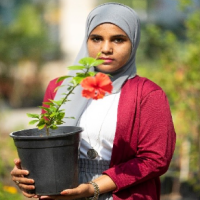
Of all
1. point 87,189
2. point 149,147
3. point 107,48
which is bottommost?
point 87,189

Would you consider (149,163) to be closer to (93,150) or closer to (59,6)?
(93,150)

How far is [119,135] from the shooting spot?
79.5 inches

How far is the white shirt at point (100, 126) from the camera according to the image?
205 cm

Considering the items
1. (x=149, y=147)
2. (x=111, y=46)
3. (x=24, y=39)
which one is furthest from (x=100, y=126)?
(x=24, y=39)

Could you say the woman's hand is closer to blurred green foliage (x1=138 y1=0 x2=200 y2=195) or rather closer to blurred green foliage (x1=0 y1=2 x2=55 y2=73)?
blurred green foliage (x1=138 y1=0 x2=200 y2=195)

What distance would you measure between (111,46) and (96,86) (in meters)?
0.38

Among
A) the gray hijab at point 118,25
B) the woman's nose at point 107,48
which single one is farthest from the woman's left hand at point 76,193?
the woman's nose at point 107,48

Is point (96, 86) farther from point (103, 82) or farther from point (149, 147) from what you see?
point (149, 147)

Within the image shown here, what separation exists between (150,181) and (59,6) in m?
17.6

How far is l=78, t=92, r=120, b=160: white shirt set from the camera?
205 centimetres

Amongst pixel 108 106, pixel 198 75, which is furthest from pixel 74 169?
pixel 198 75

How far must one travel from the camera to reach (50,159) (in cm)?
183

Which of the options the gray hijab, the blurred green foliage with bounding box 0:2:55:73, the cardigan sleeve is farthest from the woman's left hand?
the blurred green foliage with bounding box 0:2:55:73

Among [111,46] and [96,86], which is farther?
[111,46]
